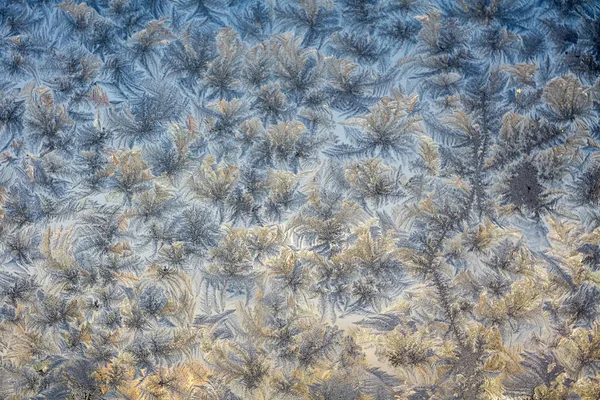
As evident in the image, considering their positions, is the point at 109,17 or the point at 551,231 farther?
the point at 109,17

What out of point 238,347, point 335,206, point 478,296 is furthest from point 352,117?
point 238,347

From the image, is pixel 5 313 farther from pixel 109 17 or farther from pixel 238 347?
pixel 109 17

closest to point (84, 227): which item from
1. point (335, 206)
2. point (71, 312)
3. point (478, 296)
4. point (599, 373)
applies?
point (71, 312)

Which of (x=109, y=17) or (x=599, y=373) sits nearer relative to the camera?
(x=599, y=373)

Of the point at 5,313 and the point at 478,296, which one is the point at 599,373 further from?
the point at 5,313

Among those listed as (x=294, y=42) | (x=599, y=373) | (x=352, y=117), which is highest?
(x=294, y=42)

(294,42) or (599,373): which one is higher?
(294,42)
